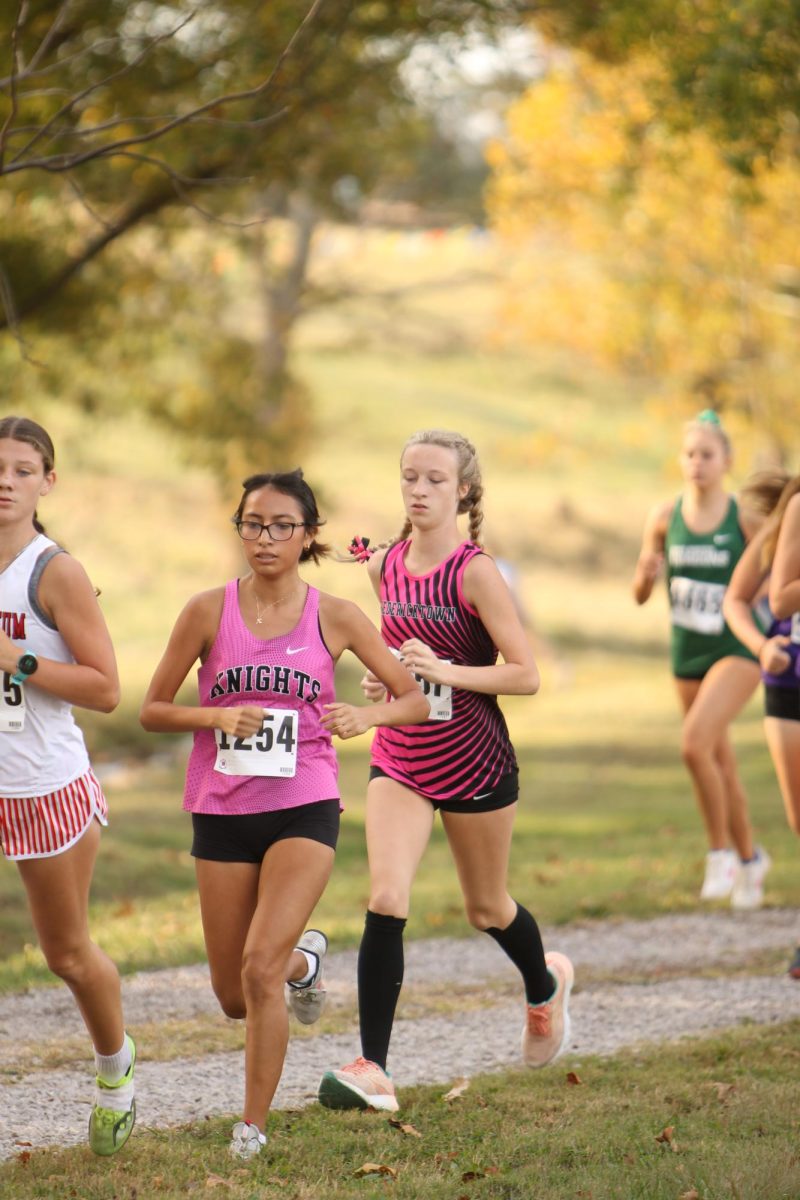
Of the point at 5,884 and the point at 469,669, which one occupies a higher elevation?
the point at 469,669

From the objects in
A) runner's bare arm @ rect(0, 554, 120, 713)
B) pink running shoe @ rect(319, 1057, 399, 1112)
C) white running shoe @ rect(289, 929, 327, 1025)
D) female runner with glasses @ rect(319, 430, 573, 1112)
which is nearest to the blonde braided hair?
female runner with glasses @ rect(319, 430, 573, 1112)

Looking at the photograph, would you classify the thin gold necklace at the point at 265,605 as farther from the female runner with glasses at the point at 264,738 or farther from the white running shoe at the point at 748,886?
the white running shoe at the point at 748,886

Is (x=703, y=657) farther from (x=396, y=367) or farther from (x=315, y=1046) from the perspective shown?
(x=396, y=367)

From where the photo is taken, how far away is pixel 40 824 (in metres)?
4.38

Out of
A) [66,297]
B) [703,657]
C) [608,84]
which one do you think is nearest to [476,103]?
[608,84]

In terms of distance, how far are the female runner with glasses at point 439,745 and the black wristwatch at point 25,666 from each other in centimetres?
134

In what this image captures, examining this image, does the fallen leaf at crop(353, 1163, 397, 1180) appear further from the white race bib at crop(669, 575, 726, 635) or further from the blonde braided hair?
the white race bib at crop(669, 575, 726, 635)

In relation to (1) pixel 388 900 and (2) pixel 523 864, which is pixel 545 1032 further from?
(2) pixel 523 864

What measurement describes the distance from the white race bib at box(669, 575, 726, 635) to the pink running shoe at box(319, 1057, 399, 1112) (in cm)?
404

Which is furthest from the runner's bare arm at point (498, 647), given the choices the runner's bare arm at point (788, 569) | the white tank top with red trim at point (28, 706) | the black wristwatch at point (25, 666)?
the runner's bare arm at point (788, 569)

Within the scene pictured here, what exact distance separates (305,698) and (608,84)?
54.5 ft

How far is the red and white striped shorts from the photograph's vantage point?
436 centimetres

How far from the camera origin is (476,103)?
2975 cm

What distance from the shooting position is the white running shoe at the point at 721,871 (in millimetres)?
9109
